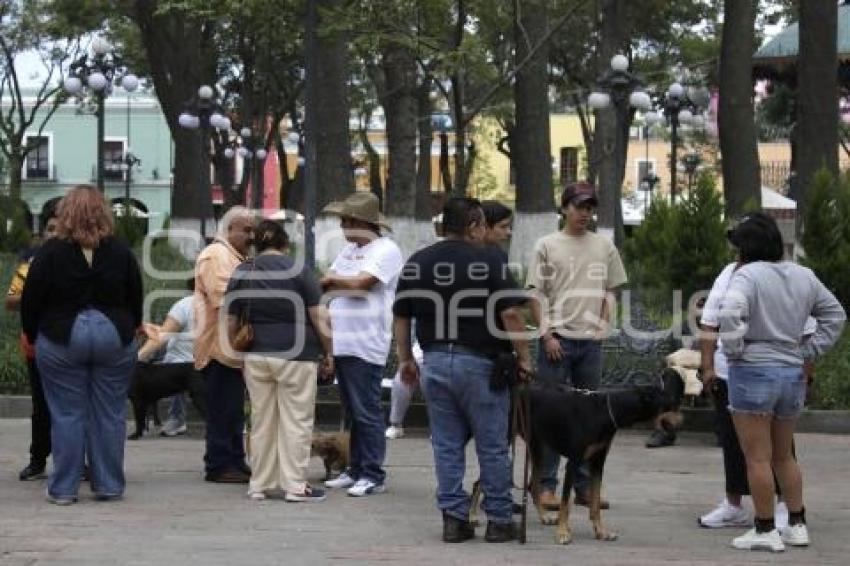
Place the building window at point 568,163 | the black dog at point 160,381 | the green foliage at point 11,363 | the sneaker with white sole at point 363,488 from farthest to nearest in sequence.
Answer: the building window at point 568,163, the green foliage at point 11,363, the black dog at point 160,381, the sneaker with white sole at point 363,488

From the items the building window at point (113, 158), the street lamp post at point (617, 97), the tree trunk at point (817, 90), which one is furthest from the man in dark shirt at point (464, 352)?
the building window at point (113, 158)

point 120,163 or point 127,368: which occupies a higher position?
point 120,163

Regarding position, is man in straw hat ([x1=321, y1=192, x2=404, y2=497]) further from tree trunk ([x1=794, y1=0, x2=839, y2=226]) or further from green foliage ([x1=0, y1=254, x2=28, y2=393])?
tree trunk ([x1=794, y1=0, x2=839, y2=226])

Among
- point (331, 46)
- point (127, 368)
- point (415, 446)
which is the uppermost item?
point (331, 46)

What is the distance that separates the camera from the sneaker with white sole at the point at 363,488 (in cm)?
1059

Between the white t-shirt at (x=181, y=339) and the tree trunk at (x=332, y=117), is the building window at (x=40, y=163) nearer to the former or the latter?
the tree trunk at (x=332, y=117)

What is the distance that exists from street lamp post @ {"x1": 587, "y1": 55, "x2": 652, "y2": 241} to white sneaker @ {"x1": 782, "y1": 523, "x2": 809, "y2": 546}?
16241 millimetres

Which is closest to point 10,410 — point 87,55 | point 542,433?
point 542,433

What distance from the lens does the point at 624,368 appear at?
15.2 m

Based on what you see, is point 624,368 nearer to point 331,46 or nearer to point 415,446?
point 415,446

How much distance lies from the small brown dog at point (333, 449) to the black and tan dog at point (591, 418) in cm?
208

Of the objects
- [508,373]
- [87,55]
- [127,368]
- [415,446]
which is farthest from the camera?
[87,55]

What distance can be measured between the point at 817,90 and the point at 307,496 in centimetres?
1183

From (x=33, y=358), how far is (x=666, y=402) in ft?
14.3
